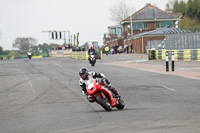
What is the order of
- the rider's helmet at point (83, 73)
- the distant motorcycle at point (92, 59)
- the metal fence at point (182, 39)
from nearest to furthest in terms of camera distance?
the rider's helmet at point (83, 73), the distant motorcycle at point (92, 59), the metal fence at point (182, 39)

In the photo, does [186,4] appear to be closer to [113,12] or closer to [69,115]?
[113,12]

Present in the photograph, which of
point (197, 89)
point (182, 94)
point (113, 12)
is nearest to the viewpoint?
point (182, 94)

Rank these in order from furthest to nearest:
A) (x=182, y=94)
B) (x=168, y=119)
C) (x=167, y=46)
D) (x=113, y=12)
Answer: (x=113, y=12) < (x=167, y=46) < (x=182, y=94) < (x=168, y=119)

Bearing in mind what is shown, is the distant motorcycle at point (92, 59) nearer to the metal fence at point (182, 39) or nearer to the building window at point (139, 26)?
the metal fence at point (182, 39)

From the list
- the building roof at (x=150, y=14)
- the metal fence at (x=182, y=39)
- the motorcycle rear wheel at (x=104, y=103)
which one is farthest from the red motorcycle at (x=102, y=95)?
the building roof at (x=150, y=14)

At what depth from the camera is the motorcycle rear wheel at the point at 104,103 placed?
33.5 ft

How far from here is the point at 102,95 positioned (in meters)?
10.3

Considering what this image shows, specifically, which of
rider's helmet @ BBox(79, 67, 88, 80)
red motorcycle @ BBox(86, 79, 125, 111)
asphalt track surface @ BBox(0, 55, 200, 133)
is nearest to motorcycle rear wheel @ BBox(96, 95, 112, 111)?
red motorcycle @ BBox(86, 79, 125, 111)

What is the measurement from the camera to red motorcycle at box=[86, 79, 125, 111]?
33.4ft

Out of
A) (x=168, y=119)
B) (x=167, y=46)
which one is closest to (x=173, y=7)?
(x=167, y=46)

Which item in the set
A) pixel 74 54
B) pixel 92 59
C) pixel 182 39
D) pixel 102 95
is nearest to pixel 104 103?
pixel 102 95

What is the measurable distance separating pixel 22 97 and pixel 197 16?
3141 inches

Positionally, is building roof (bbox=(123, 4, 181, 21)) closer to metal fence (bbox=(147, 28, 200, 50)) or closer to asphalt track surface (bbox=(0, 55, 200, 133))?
metal fence (bbox=(147, 28, 200, 50))

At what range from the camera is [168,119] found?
848 cm
